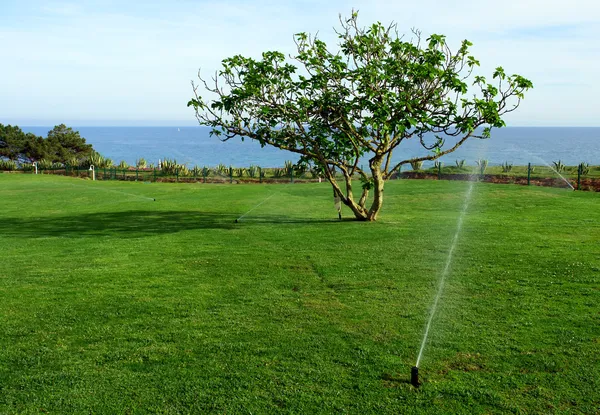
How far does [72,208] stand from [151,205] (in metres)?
3.39

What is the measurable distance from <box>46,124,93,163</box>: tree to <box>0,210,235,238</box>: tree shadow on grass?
4964 centimetres

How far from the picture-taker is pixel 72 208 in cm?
2573

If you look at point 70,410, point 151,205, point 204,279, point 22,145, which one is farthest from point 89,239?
point 22,145

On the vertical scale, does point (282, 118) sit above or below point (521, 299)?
above

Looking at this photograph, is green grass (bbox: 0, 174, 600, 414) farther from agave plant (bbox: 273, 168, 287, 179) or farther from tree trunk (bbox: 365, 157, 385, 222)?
agave plant (bbox: 273, 168, 287, 179)

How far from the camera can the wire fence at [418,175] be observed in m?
35.6

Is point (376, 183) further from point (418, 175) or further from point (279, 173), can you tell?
point (279, 173)

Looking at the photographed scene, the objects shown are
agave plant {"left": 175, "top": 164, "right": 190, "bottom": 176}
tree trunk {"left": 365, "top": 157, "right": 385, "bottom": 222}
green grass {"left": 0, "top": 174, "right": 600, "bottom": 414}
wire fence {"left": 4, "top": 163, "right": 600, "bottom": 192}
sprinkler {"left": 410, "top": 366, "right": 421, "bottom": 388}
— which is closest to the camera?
green grass {"left": 0, "top": 174, "right": 600, "bottom": 414}

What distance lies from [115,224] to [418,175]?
28.2m

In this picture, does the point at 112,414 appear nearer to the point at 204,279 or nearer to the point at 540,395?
the point at 540,395

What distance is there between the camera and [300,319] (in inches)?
373

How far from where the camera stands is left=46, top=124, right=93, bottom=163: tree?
6919 cm

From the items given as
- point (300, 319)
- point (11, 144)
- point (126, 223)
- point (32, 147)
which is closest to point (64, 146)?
point (32, 147)

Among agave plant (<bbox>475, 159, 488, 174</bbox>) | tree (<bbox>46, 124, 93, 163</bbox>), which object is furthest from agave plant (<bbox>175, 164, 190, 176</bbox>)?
agave plant (<bbox>475, 159, 488, 174</bbox>)
